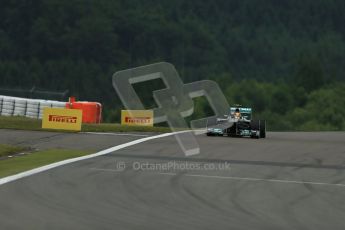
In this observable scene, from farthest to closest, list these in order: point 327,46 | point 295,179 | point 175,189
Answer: point 327,46, point 295,179, point 175,189

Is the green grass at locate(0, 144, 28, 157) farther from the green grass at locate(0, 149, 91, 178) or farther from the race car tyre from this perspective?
the race car tyre

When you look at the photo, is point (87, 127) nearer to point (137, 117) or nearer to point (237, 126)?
point (137, 117)

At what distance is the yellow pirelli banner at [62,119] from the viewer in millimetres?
26938

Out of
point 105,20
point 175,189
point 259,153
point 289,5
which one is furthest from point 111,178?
point 289,5

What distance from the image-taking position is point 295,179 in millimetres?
16578

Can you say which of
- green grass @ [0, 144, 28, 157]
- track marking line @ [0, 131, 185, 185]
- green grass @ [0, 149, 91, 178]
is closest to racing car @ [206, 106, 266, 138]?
track marking line @ [0, 131, 185, 185]

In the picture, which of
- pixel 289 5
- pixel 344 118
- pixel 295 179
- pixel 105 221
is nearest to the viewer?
pixel 105 221

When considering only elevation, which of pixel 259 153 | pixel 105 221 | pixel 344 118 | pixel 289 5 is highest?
pixel 289 5

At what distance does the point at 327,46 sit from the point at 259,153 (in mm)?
149551

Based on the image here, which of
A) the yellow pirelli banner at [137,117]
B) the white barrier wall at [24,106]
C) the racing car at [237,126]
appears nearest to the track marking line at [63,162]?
the racing car at [237,126]

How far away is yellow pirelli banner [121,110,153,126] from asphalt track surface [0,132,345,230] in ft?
32.2

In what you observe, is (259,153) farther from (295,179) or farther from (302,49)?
(302,49)

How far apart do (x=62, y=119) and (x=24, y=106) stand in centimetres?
1086

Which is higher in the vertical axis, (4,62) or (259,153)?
(4,62)
